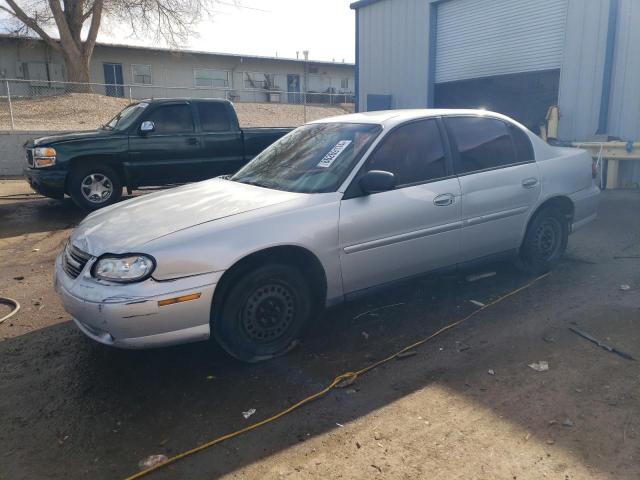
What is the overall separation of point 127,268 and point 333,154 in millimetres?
1801

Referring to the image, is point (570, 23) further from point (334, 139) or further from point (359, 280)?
point (359, 280)

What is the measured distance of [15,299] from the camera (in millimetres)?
5023

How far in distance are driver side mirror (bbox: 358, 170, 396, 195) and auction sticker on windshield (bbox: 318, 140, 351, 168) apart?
372 millimetres

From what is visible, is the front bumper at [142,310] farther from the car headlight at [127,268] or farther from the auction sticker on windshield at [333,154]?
the auction sticker on windshield at [333,154]

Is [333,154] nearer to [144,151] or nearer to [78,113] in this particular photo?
[144,151]

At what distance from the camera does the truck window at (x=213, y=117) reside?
938cm

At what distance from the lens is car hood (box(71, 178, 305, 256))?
338 cm

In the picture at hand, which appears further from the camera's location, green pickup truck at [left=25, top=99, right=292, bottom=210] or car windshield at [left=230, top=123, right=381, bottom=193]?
green pickup truck at [left=25, top=99, right=292, bottom=210]

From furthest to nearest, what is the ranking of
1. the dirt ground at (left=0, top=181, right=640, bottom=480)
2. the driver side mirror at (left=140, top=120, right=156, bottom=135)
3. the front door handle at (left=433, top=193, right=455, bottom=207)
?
1. the driver side mirror at (left=140, top=120, right=156, bottom=135)
2. the front door handle at (left=433, top=193, right=455, bottom=207)
3. the dirt ground at (left=0, top=181, right=640, bottom=480)

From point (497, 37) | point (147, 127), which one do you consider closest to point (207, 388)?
point (147, 127)

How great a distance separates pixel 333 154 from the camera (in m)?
4.12

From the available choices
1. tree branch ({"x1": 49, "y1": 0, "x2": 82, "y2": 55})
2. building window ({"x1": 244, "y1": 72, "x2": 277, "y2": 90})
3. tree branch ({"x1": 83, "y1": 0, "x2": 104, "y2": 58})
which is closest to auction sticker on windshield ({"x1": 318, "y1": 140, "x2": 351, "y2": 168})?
tree branch ({"x1": 49, "y1": 0, "x2": 82, "y2": 55})

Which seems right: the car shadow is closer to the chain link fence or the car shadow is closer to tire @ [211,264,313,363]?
tire @ [211,264,313,363]

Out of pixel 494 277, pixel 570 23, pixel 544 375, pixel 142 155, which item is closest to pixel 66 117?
pixel 142 155
